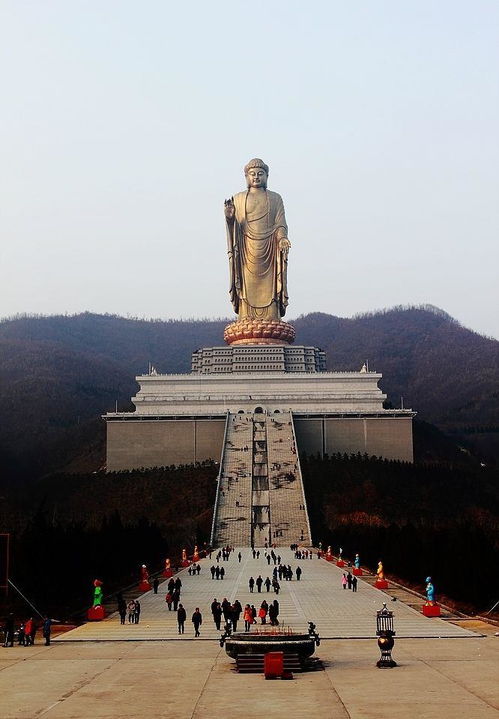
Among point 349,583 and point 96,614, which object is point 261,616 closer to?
point 96,614

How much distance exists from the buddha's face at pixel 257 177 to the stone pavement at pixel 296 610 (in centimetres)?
3537

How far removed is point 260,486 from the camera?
41.1 m

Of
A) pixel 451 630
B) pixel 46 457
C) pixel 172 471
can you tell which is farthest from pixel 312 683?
pixel 46 457

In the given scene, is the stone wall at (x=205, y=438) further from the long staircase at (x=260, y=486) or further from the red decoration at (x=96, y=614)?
the red decoration at (x=96, y=614)

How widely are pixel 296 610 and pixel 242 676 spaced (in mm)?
7444

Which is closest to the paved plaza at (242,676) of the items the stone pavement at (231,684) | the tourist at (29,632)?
the stone pavement at (231,684)

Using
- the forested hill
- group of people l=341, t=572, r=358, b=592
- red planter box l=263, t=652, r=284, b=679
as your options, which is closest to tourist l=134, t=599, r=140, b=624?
red planter box l=263, t=652, r=284, b=679

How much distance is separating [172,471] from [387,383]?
68.8 m

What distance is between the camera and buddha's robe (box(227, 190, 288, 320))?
191 ft

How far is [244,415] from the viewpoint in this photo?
4912cm

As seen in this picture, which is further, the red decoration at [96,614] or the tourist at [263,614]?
the red decoration at [96,614]

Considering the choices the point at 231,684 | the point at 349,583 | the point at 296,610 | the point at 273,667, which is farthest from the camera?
the point at 349,583

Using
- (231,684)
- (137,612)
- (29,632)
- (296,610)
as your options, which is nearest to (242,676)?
(231,684)

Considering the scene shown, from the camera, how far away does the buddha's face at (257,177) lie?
59.4 m
